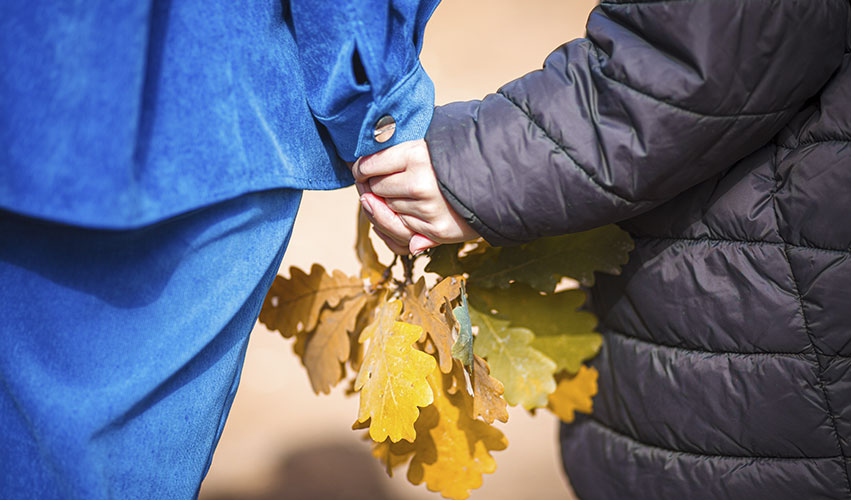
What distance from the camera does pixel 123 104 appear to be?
1.48 feet

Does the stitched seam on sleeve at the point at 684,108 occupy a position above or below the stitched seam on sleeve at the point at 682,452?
above

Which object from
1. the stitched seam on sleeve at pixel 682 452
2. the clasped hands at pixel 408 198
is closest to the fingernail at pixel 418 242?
the clasped hands at pixel 408 198

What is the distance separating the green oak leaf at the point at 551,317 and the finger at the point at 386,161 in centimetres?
21

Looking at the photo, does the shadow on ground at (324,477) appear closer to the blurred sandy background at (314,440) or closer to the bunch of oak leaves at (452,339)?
the blurred sandy background at (314,440)

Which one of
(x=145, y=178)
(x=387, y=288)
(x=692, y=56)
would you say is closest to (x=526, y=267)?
(x=387, y=288)

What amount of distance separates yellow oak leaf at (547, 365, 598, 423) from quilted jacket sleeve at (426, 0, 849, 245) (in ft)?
0.87

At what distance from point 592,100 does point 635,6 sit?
0.29 ft

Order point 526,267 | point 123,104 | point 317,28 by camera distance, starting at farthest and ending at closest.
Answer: point 526,267 → point 317,28 → point 123,104

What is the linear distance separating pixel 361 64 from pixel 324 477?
911 mm

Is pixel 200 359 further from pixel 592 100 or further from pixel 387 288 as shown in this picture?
pixel 592 100

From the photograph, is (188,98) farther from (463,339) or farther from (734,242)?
(734,242)

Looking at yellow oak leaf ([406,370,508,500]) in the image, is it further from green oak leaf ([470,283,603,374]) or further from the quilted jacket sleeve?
the quilted jacket sleeve

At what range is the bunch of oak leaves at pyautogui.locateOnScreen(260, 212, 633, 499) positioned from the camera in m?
0.69

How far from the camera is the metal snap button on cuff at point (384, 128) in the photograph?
23.8 inches
